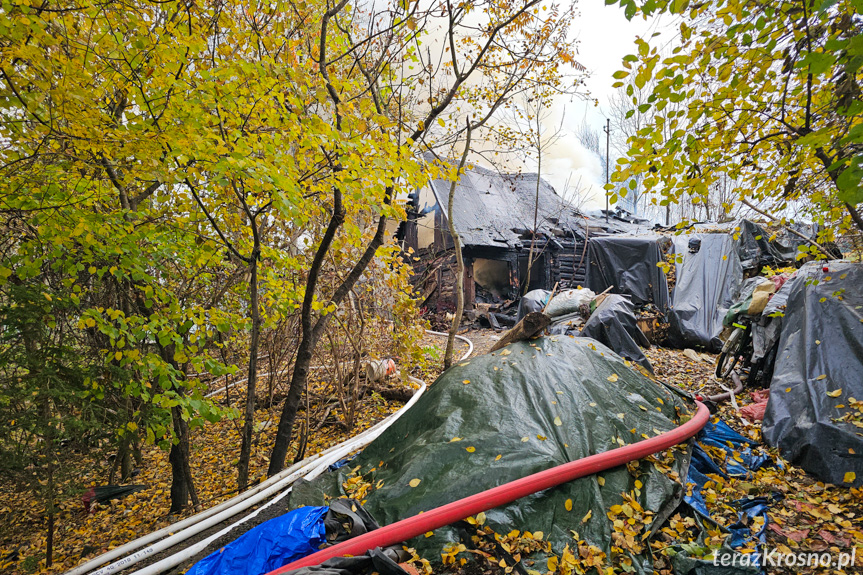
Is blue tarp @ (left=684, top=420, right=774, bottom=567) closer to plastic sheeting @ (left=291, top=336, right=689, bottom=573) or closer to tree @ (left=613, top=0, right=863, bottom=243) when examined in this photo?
plastic sheeting @ (left=291, top=336, right=689, bottom=573)

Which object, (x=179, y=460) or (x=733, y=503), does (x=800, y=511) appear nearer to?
(x=733, y=503)

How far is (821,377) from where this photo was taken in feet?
11.0

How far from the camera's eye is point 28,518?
183 inches

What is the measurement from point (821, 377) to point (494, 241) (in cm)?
1030

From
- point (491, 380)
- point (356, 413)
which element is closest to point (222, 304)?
point (356, 413)

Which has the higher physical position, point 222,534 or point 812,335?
point 812,335

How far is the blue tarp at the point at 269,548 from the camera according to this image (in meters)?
2.27

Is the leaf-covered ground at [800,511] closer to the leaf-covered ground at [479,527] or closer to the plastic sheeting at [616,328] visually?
the leaf-covered ground at [479,527]

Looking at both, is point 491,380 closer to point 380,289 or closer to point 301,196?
point 301,196

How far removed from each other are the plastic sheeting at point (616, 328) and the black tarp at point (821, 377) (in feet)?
7.54

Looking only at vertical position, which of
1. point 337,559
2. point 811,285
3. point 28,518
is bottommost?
point 28,518

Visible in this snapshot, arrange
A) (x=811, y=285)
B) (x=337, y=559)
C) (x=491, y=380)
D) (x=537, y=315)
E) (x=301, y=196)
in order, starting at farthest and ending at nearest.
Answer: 1. (x=537, y=315)
2. (x=811, y=285)
3. (x=491, y=380)
4. (x=301, y=196)
5. (x=337, y=559)

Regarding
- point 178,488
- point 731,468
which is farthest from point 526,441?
point 178,488

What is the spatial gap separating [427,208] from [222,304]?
10226mm
